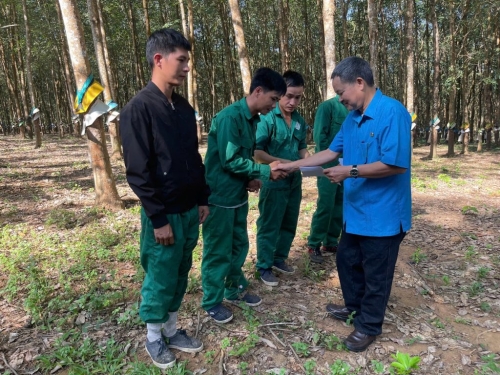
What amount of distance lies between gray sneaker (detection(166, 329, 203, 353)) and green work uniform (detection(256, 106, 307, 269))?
1217 millimetres

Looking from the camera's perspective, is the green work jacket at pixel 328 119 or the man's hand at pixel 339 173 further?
the green work jacket at pixel 328 119

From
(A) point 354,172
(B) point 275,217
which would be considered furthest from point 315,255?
(A) point 354,172

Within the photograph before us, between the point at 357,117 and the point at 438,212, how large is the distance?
460cm

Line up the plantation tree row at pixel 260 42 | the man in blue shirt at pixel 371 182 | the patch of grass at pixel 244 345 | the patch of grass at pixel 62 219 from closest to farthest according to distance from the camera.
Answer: the man in blue shirt at pixel 371 182
the patch of grass at pixel 244 345
the patch of grass at pixel 62 219
the plantation tree row at pixel 260 42

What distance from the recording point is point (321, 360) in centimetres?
260

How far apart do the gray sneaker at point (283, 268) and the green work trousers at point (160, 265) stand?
1725 mm

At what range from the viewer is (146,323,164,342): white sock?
96.0 inches

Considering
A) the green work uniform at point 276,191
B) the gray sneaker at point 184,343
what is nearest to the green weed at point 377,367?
the gray sneaker at point 184,343

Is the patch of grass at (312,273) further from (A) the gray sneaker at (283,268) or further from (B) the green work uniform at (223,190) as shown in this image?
(B) the green work uniform at (223,190)

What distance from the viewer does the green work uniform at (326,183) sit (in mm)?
4000

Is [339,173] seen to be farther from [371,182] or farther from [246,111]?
[246,111]

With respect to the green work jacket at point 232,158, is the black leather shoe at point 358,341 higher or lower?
lower

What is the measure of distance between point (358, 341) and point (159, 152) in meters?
2.00

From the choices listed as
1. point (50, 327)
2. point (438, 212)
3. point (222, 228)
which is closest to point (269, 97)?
point (222, 228)
